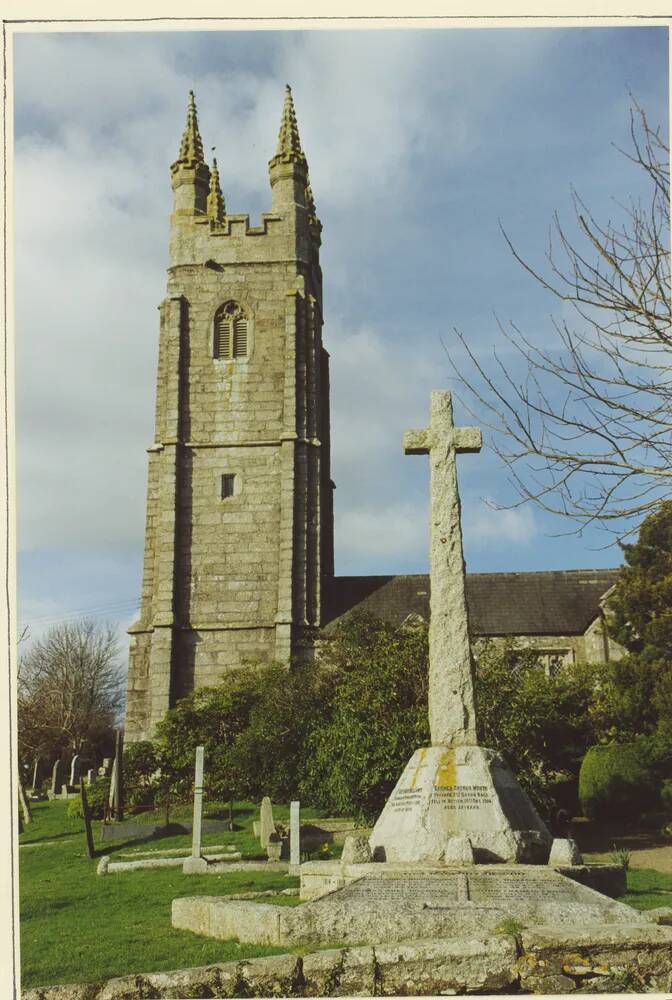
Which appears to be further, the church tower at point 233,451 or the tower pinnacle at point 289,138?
the tower pinnacle at point 289,138

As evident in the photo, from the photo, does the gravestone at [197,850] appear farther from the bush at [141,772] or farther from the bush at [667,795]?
the bush at [141,772]

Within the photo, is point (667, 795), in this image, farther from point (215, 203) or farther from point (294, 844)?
point (215, 203)

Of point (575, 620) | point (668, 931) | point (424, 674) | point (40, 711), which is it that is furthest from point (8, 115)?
point (40, 711)

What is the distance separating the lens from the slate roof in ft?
110

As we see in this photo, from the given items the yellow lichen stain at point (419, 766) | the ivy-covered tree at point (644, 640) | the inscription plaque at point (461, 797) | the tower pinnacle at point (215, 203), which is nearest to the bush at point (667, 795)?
the ivy-covered tree at point (644, 640)

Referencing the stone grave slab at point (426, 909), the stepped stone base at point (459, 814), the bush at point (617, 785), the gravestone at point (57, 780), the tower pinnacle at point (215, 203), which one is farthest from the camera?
the tower pinnacle at point (215, 203)

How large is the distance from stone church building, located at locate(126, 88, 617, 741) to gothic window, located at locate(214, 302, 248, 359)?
5 centimetres

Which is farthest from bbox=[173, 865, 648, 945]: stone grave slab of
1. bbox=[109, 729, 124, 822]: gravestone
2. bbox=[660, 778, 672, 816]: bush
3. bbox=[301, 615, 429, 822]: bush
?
bbox=[109, 729, 124, 822]: gravestone

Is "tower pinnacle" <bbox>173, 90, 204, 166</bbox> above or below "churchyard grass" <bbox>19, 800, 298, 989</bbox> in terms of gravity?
above

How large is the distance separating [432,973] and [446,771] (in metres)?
2.87

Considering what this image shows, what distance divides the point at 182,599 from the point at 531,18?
28.5 metres

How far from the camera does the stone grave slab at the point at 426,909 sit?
669 cm

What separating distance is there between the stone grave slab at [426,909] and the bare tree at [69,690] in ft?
142

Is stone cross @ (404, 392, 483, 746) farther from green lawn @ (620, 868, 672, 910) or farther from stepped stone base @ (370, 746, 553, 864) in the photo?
green lawn @ (620, 868, 672, 910)
